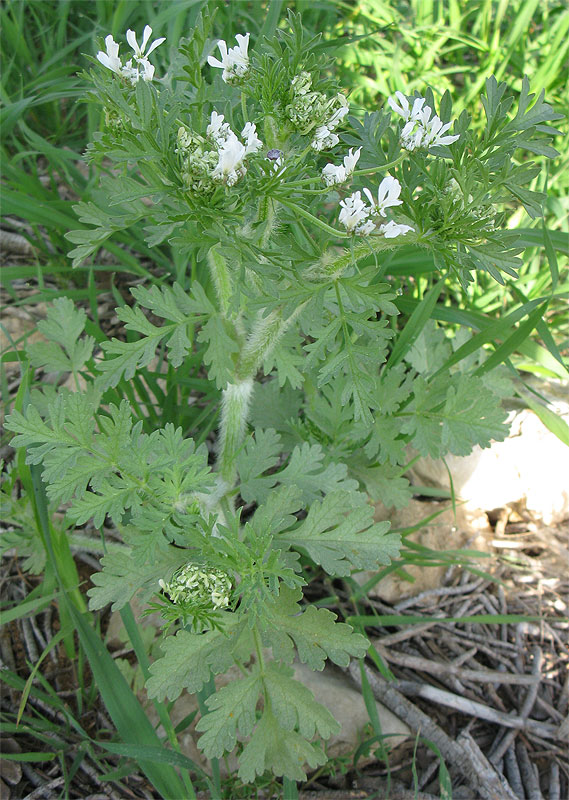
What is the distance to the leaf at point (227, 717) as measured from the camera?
1777 millimetres

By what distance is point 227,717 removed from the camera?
5.94ft

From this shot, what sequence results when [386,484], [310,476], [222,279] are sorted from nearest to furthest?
[222,279], [310,476], [386,484]

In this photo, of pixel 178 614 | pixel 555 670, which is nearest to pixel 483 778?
pixel 555 670

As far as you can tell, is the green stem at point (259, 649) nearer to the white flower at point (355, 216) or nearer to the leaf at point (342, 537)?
the leaf at point (342, 537)

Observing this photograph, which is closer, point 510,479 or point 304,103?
point 304,103

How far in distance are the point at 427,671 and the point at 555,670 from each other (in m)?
0.54

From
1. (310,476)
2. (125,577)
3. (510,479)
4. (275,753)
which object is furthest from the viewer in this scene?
(510,479)

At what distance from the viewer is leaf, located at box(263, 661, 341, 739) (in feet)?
5.98

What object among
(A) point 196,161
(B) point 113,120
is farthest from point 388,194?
(B) point 113,120

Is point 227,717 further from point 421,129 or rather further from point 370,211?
point 421,129

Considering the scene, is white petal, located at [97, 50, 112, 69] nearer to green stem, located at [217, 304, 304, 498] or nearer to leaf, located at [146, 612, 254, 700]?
green stem, located at [217, 304, 304, 498]

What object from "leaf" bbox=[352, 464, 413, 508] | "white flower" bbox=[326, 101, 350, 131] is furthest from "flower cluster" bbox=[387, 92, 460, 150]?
"leaf" bbox=[352, 464, 413, 508]

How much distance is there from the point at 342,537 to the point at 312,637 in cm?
31

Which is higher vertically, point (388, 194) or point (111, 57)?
point (111, 57)
